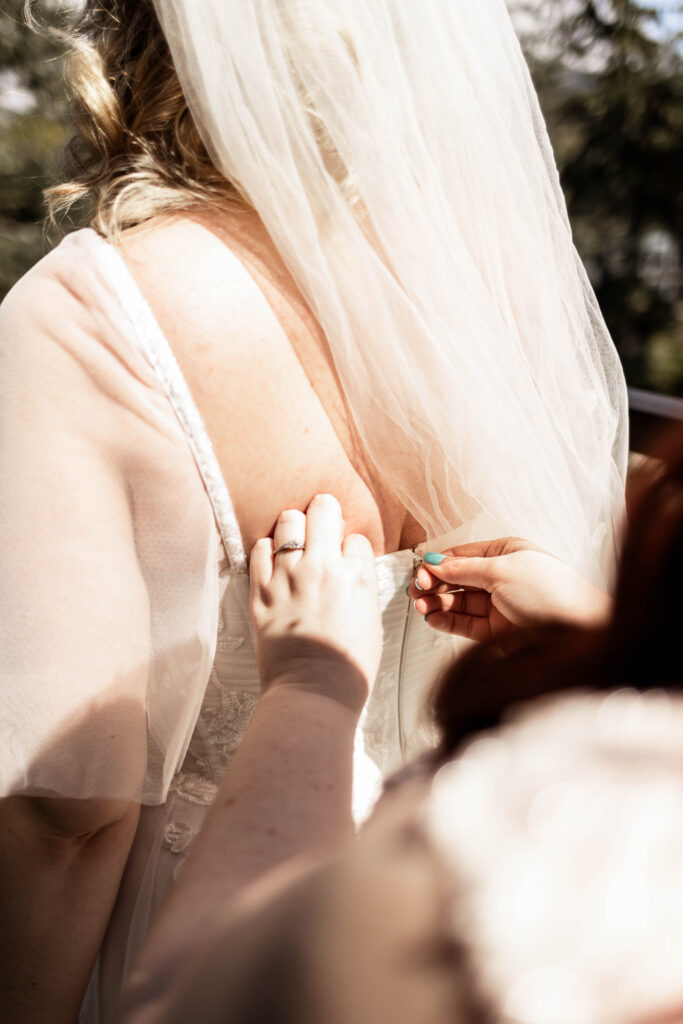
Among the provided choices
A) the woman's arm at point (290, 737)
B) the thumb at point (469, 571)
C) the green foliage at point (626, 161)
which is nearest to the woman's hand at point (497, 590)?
the thumb at point (469, 571)

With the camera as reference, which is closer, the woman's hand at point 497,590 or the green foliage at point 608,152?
the woman's hand at point 497,590

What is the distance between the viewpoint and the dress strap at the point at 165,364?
109 cm

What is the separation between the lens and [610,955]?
397 mm

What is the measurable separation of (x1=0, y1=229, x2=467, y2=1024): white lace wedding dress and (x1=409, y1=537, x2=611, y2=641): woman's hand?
30cm

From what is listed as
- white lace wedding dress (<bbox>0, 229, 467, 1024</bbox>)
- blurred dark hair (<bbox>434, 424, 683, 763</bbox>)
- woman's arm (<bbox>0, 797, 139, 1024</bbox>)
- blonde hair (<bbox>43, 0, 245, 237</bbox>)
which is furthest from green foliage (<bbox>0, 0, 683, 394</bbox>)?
blurred dark hair (<bbox>434, 424, 683, 763</bbox>)

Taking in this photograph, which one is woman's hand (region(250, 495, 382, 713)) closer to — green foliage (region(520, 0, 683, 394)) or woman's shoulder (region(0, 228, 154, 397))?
woman's shoulder (region(0, 228, 154, 397))

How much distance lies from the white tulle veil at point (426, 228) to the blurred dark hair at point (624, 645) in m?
0.68

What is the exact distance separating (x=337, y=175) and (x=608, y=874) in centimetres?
105

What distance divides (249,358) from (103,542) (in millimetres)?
321

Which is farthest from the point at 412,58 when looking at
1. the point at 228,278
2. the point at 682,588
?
the point at 682,588

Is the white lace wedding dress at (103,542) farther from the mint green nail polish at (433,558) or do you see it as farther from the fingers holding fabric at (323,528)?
the mint green nail polish at (433,558)

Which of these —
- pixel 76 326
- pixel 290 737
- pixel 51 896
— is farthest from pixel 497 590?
pixel 51 896

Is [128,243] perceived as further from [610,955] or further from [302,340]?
[610,955]

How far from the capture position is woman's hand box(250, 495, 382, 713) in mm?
1027
